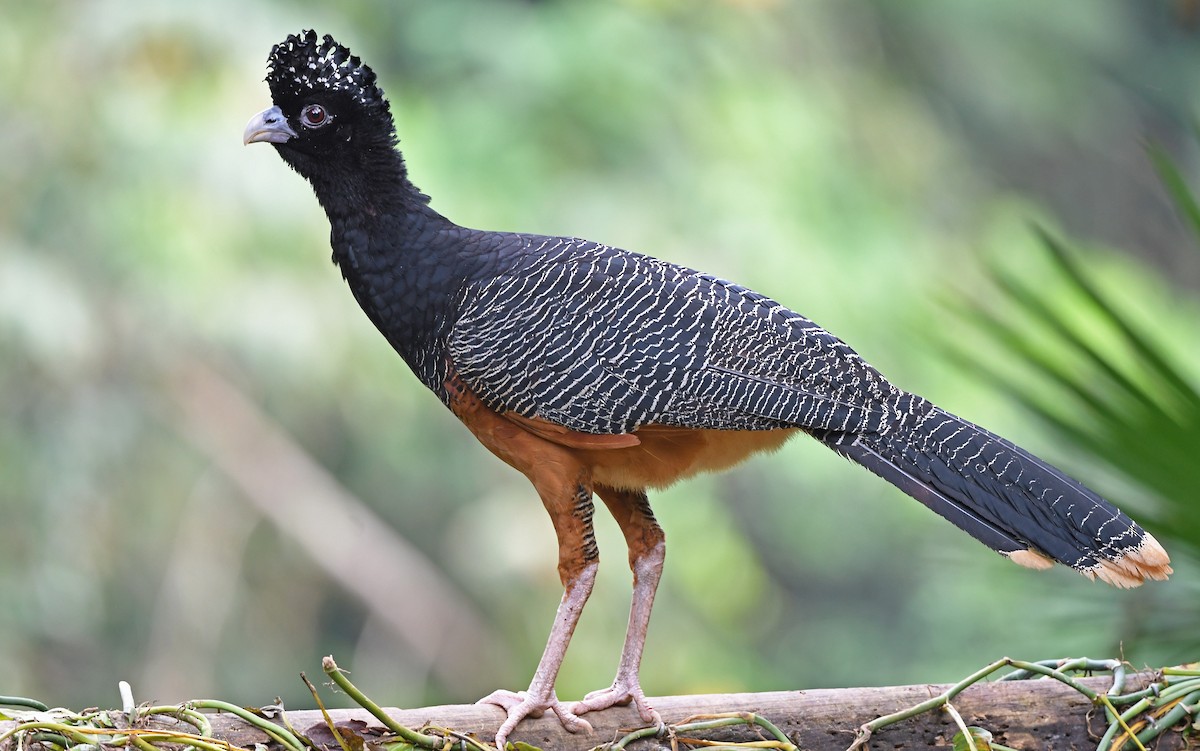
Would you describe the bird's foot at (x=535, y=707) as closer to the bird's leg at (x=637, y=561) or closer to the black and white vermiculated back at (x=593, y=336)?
the bird's leg at (x=637, y=561)

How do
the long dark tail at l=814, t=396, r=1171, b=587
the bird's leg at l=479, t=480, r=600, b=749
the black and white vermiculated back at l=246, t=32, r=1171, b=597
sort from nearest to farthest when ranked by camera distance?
the long dark tail at l=814, t=396, r=1171, b=587 < the black and white vermiculated back at l=246, t=32, r=1171, b=597 < the bird's leg at l=479, t=480, r=600, b=749

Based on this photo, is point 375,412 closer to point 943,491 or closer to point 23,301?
point 23,301

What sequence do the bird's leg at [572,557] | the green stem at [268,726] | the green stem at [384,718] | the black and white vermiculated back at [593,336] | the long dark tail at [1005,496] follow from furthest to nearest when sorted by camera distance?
the bird's leg at [572,557]
the black and white vermiculated back at [593,336]
the long dark tail at [1005,496]
the green stem at [268,726]
the green stem at [384,718]

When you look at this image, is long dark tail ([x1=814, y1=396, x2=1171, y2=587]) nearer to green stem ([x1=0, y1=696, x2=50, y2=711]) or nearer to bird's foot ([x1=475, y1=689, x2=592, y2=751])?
bird's foot ([x1=475, y1=689, x2=592, y2=751])

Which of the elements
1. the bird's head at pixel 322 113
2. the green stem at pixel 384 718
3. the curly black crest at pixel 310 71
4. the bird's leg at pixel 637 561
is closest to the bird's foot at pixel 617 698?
the bird's leg at pixel 637 561

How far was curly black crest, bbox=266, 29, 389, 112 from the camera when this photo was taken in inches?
96.5

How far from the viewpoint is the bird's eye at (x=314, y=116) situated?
2465mm

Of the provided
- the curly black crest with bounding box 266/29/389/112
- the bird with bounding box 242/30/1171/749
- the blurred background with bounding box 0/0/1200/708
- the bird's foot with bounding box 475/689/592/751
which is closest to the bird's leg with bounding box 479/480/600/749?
the bird with bounding box 242/30/1171/749

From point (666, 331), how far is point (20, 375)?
14.0 feet

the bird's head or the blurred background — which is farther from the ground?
the blurred background

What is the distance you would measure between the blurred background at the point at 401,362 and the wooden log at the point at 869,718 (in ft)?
9.57

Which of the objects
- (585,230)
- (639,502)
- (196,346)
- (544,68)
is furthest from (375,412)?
(639,502)

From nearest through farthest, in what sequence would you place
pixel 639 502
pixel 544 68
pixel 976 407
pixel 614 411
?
pixel 614 411
pixel 639 502
pixel 976 407
pixel 544 68

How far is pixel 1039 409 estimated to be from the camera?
6.93 feet
